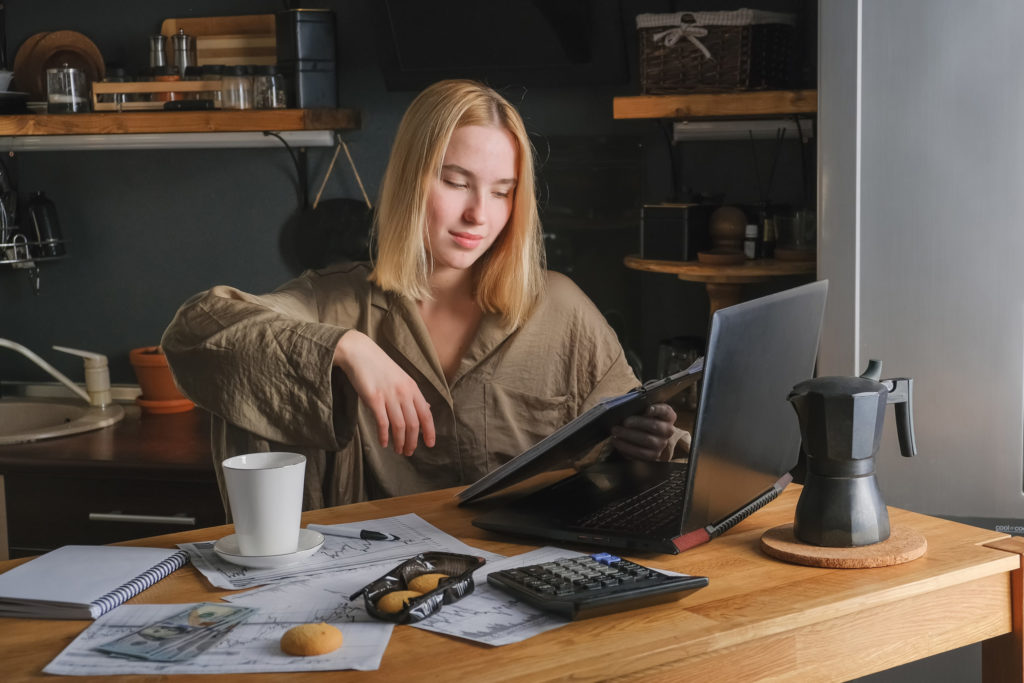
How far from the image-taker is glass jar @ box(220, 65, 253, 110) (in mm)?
2605

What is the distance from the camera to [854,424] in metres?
1.13

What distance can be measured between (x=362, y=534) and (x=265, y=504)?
0.16m

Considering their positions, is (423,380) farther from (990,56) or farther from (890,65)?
(990,56)

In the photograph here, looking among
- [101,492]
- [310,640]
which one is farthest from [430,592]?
[101,492]

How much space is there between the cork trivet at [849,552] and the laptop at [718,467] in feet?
0.24

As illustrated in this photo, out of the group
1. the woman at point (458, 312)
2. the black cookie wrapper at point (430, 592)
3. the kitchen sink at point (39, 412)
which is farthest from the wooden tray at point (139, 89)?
the black cookie wrapper at point (430, 592)

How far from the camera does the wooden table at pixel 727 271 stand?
7.32 feet

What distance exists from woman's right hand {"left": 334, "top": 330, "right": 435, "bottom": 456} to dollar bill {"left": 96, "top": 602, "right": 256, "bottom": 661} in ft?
1.13

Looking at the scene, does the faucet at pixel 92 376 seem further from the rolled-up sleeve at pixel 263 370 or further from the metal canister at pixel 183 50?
the rolled-up sleeve at pixel 263 370

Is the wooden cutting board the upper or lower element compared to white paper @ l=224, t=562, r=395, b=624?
upper

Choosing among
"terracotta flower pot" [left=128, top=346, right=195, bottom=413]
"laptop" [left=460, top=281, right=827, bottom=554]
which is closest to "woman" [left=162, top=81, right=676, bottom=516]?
"laptop" [left=460, top=281, right=827, bottom=554]

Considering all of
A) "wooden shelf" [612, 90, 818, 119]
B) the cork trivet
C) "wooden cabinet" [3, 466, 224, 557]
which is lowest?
"wooden cabinet" [3, 466, 224, 557]

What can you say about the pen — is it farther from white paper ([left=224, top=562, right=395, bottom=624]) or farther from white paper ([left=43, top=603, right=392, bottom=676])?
white paper ([left=43, top=603, right=392, bottom=676])

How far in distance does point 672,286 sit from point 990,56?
0.97m
